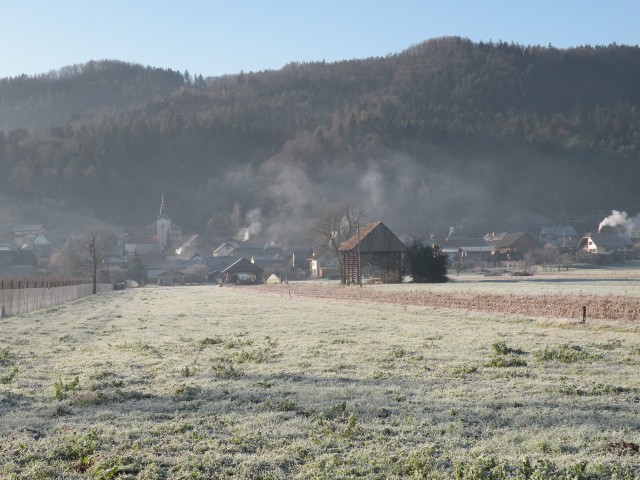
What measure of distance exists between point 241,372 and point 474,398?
5.40 meters

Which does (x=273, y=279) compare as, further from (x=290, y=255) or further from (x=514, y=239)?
(x=514, y=239)

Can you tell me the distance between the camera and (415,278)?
8144 cm

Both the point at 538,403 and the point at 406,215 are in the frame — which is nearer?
the point at 538,403

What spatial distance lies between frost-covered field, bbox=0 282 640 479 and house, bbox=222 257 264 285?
96.4 metres

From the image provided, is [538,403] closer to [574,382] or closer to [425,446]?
[574,382]

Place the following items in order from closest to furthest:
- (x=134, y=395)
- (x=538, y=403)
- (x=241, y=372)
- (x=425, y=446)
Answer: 1. (x=425, y=446)
2. (x=538, y=403)
3. (x=134, y=395)
4. (x=241, y=372)

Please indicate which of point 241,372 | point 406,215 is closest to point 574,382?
point 241,372

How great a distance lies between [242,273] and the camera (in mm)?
120812

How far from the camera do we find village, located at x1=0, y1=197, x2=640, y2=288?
85188 mm

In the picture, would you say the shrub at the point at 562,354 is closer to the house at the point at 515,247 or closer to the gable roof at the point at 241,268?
the gable roof at the point at 241,268

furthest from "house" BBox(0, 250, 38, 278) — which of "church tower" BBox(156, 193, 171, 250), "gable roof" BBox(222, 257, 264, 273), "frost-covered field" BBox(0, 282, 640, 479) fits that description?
"frost-covered field" BBox(0, 282, 640, 479)

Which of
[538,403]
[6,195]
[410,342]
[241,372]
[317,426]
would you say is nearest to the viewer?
[317,426]

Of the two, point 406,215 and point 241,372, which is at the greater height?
point 406,215

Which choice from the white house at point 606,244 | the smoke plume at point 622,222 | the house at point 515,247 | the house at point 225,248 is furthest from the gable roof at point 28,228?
the smoke plume at point 622,222
